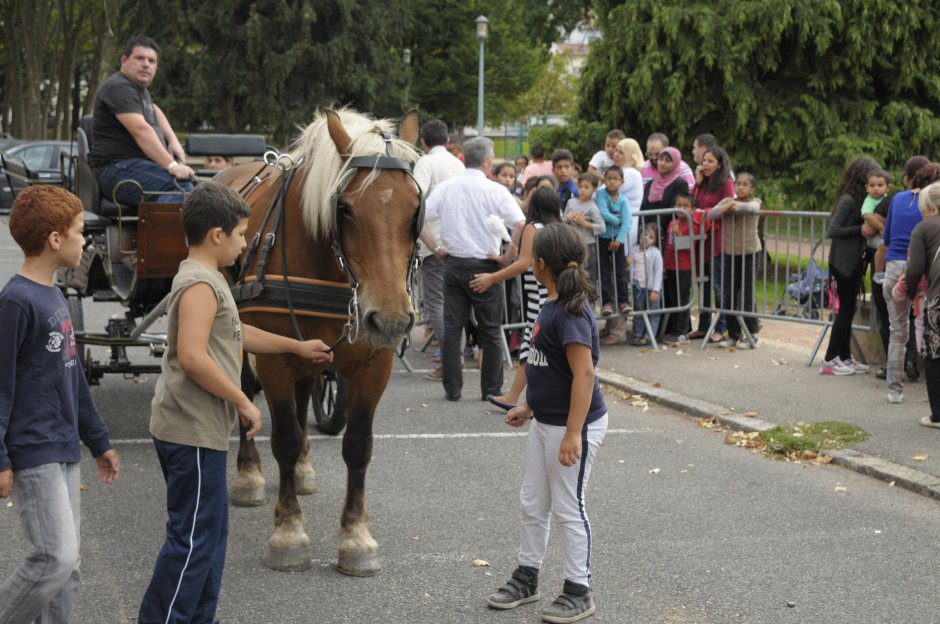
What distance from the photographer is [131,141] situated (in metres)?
7.84

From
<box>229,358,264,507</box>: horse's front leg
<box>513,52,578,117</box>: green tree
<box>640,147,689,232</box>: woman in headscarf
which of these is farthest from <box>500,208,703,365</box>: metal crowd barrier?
<box>513,52,578,117</box>: green tree

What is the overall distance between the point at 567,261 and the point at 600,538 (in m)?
1.81

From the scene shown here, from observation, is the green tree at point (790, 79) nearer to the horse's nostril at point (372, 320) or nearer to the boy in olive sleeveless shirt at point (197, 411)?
the horse's nostril at point (372, 320)

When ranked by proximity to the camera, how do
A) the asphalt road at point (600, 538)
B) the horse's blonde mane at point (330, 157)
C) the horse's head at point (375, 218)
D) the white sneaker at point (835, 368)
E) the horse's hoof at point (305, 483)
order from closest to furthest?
the horse's head at point (375, 218)
the asphalt road at point (600, 538)
the horse's blonde mane at point (330, 157)
the horse's hoof at point (305, 483)
the white sneaker at point (835, 368)

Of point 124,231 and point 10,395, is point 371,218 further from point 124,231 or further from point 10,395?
point 124,231

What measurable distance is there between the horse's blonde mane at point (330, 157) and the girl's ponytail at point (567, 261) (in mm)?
833

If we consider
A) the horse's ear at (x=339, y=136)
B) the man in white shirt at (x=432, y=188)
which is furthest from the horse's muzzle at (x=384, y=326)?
the man in white shirt at (x=432, y=188)

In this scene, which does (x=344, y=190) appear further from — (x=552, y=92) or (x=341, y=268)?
(x=552, y=92)

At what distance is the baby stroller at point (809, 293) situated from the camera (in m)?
11.0

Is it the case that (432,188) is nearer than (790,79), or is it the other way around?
(432,188)

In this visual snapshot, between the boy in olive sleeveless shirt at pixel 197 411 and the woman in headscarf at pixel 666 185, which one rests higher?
the woman in headscarf at pixel 666 185

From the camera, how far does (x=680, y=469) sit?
7512mm

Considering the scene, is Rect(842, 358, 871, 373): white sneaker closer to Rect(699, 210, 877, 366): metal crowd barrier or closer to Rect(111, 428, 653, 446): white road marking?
Rect(699, 210, 877, 366): metal crowd barrier

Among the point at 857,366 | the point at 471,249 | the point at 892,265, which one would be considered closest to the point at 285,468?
the point at 471,249
